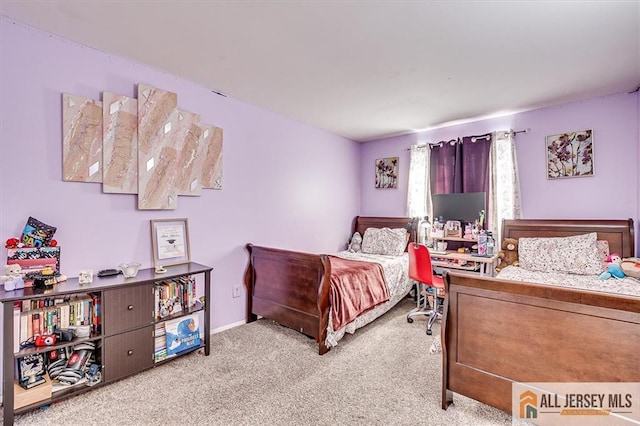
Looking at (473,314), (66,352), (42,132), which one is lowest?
(66,352)

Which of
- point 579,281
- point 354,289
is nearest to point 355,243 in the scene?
point 354,289

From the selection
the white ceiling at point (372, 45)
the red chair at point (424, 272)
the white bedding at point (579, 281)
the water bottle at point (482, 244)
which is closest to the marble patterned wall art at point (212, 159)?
the white ceiling at point (372, 45)

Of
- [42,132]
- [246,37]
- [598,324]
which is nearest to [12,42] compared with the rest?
[42,132]

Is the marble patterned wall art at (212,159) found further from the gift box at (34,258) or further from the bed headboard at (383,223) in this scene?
the bed headboard at (383,223)

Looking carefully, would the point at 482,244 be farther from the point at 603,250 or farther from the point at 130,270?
the point at 130,270

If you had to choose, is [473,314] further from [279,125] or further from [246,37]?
[279,125]

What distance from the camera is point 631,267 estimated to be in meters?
2.65

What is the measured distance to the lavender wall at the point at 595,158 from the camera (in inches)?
119

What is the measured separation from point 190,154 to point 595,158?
4240 millimetres

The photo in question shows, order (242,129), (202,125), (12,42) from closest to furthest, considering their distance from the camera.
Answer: (12,42) < (202,125) < (242,129)

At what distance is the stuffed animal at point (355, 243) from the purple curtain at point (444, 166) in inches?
51.3

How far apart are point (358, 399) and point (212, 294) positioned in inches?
69.4

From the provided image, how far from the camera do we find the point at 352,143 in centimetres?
503

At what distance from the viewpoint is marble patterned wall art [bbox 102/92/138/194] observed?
7.57 feet
